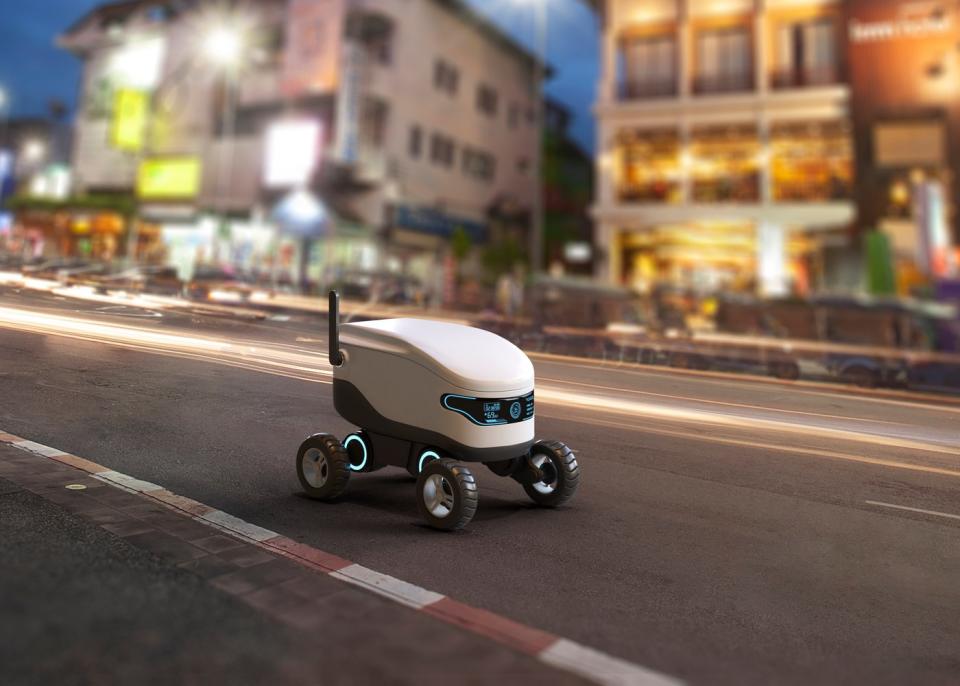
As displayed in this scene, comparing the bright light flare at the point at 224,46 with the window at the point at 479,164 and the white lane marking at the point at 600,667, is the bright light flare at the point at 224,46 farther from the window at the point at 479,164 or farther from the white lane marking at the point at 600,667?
the white lane marking at the point at 600,667

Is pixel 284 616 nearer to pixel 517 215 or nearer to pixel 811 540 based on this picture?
pixel 811 540

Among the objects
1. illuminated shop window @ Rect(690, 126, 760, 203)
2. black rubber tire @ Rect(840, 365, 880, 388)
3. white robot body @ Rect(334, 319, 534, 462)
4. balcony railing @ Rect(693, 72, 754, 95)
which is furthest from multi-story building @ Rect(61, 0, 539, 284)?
black rubber tire @ Rect(840, 365, 880, 388)

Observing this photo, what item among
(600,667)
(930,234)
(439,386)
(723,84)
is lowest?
(600,667)

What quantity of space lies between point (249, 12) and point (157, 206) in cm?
942

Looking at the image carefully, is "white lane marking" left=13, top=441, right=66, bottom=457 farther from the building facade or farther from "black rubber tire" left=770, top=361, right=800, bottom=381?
the building facade

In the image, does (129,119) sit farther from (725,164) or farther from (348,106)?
(725,164)

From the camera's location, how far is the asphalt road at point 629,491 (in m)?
3.13

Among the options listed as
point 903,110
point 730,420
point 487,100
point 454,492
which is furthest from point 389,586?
point 487,100

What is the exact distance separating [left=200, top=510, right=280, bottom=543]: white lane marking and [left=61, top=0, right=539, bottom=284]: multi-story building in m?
18.8

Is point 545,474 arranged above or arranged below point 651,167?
below

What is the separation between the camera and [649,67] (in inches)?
1120

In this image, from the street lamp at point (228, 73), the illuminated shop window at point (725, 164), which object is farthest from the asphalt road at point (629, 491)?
the illuminated shop window at point (725, 164)

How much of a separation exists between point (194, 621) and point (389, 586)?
2.99 feet

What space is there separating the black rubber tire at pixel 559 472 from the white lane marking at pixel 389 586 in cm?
146
